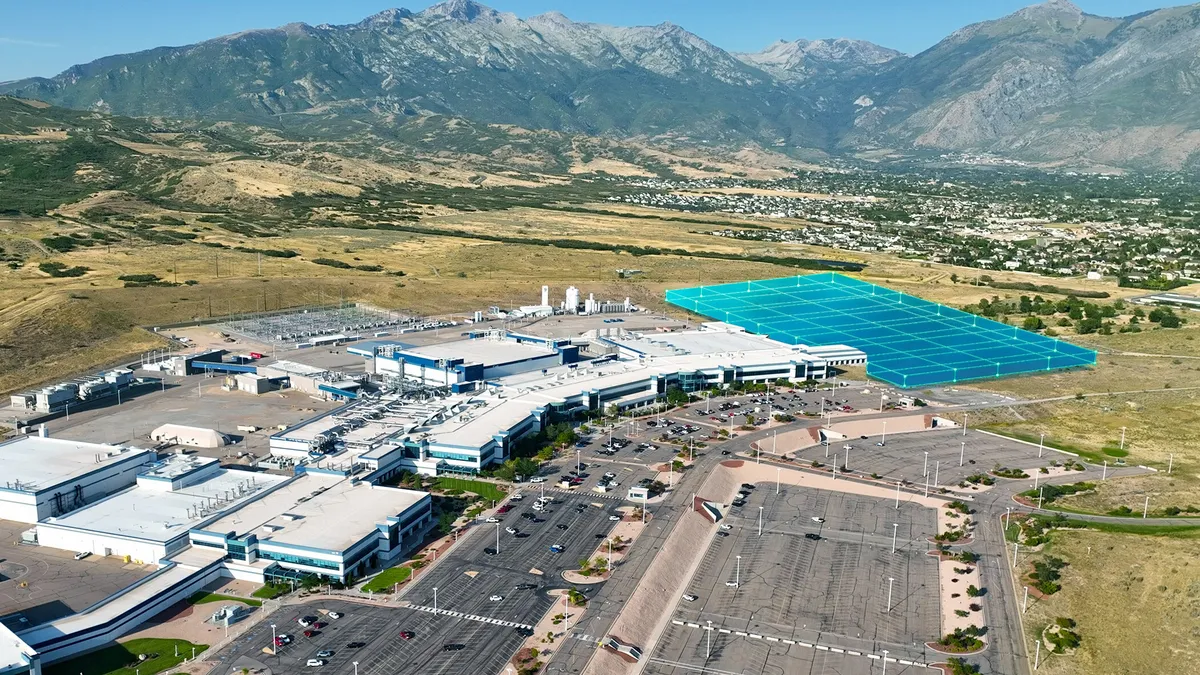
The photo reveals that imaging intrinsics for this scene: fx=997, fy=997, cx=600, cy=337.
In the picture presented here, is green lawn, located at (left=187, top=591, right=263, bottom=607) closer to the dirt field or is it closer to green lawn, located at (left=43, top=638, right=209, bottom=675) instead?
green lawn, located at (left=43, top=638, right=209, bottom=675)

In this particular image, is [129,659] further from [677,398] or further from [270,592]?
[677,398]

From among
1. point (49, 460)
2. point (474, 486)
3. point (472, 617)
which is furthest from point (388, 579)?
point (49, 460)

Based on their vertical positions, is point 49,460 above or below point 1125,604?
above

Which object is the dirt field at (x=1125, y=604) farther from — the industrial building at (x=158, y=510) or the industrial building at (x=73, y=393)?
the industrial building at (x=73, y=393)

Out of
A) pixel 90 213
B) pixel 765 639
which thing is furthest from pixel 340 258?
pixel 765 639

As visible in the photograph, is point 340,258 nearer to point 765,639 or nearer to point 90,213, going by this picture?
point 90,213
